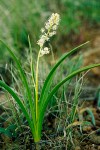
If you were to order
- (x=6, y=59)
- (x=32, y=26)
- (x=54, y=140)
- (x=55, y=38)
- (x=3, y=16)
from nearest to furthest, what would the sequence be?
(x=54, y=140), (x=6, y=59), (x=3, y=16), (x=32, y=26), (x=55, y=38)

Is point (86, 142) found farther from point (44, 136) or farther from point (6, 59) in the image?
point (6, 59)

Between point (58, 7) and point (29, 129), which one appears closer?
point (29, 129)

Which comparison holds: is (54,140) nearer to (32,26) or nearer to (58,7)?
(32,26)

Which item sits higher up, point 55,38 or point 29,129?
point 55,38

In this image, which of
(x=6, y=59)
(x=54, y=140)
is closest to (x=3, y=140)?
(x=54, y=140)

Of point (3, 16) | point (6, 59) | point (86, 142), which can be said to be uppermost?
point (3, 16)

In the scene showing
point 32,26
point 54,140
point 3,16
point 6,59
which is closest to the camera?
point 54,140
